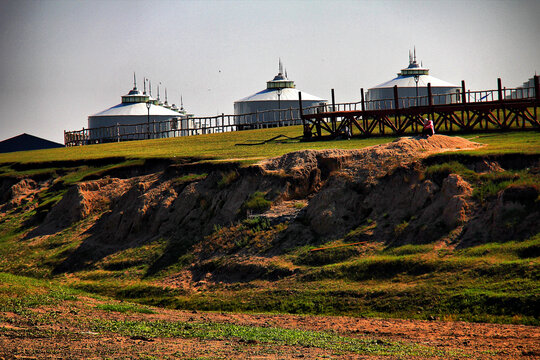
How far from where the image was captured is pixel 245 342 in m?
17.0

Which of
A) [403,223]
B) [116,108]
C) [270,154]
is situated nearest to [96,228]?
[270,154]

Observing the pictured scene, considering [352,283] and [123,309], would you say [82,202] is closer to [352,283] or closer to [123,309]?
[123,309]

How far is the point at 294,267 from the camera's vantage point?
25.4m

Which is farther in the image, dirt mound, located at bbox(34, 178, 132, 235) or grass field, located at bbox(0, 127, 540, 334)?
dirt mound, located at bbox(34, 178, 132, 235)

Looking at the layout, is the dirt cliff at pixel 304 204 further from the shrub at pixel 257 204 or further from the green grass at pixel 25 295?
the green grass at pixel 25 295

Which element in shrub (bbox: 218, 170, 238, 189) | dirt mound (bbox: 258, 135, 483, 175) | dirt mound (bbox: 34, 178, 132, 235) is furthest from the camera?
dirt mound (bbox: 34, 178, 132, 235)

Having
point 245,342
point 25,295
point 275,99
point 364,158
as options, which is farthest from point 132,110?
point 245,342

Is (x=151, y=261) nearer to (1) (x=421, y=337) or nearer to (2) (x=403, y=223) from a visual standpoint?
(2) (x=403, y=223)

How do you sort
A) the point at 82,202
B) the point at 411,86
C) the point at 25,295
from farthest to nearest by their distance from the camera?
the point at 411,86, the point at 82,202, the point at 25,295

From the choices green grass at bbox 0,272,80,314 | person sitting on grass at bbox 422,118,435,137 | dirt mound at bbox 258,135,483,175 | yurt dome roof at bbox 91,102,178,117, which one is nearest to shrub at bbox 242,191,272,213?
dirt mound at bbox 258,135,483,175

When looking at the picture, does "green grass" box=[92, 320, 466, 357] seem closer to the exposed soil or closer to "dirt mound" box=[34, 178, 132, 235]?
the exposed soil

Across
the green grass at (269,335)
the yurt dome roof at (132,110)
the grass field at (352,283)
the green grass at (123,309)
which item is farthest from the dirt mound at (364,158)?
the yurt dome roof at (132,110)

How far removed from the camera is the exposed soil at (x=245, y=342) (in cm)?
1548

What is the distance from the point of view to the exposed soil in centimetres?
1548
